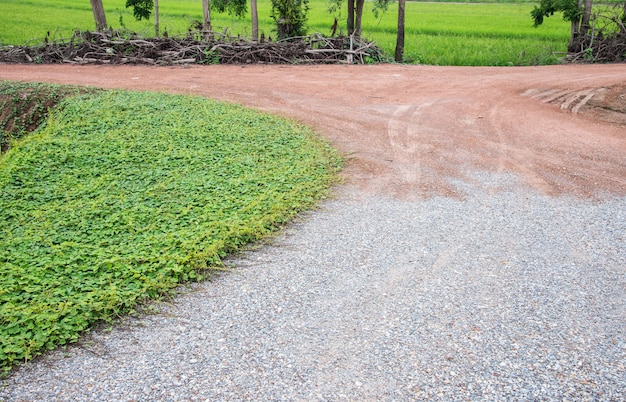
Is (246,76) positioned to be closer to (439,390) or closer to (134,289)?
(134,289)

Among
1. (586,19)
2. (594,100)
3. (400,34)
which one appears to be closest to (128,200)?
(594,100)

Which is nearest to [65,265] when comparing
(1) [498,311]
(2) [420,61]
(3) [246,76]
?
(1) [498,311]

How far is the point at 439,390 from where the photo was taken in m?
3.35

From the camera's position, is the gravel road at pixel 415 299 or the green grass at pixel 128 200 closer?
the gravel road at pixel 415 299

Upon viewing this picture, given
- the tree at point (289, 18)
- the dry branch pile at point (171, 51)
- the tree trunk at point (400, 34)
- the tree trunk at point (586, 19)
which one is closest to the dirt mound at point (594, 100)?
the tree trunk at point (400, 34)

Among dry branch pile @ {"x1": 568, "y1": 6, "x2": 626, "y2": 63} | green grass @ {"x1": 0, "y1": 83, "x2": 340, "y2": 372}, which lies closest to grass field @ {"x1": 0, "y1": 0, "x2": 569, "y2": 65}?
dry branch pile @ {"x1": 568, "y1": 6, "x2": 626, "y2": 63}

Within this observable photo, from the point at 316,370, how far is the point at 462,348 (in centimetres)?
100

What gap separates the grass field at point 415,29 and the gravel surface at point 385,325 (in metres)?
11.6

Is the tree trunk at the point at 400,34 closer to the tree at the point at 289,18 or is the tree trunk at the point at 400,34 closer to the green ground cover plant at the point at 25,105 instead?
the tree at the point at 289,18

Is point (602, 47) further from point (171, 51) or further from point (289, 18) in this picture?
point (171, 51)

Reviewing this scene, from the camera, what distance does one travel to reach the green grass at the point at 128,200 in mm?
4199

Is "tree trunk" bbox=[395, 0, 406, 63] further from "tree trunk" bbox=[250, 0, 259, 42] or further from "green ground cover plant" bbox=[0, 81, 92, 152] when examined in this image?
→ "green ground cover plant" bbox=[0, 81, 92, 152]

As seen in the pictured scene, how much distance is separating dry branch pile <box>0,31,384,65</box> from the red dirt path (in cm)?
69

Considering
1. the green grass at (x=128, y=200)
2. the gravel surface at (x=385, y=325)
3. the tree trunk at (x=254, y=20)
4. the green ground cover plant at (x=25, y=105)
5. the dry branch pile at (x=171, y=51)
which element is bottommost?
the gravel surface at (x=385, y=325)
